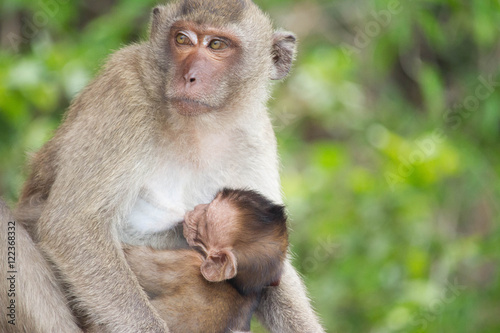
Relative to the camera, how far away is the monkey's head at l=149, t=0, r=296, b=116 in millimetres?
4789

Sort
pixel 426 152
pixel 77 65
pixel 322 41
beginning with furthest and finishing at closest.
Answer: pixel 322 41, pixel 426 152, pixel 77 65

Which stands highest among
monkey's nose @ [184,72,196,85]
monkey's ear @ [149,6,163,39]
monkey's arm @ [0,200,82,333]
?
monkey's ear @ [149,6,163,39]

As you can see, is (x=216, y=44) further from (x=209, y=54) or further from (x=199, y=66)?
(x=199, y=66)

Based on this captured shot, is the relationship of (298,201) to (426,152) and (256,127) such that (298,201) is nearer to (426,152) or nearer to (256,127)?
(426,152)

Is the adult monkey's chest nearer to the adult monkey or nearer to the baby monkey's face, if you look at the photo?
the adult monkey

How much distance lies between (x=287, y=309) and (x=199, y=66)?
1.75 metres

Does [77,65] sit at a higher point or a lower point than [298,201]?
higher

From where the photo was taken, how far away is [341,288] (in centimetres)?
837

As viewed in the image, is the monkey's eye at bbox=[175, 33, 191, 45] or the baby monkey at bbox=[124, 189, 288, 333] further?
the monkey's eye at bbox=[175, 33, 191, 45]

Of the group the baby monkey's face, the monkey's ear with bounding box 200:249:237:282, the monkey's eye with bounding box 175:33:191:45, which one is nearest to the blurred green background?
the monkey's eye with bounding box 175:33:191:45

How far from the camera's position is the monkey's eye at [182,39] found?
4.96 metres

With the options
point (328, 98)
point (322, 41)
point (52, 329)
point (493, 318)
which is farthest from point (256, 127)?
point (322, 41)

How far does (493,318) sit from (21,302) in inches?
226

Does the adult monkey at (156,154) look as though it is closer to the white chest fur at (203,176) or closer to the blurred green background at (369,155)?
the white chest fur at (203,176)
